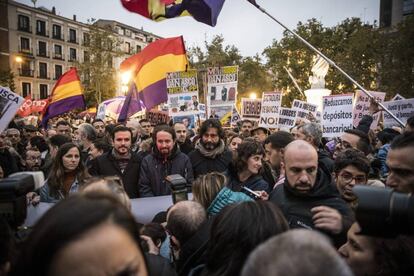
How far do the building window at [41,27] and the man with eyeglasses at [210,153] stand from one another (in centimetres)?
6183

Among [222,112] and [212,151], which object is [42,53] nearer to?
[222,112]

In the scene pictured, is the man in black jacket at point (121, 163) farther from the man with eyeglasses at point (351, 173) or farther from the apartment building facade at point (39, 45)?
the apartment building facade at point (39, 45)

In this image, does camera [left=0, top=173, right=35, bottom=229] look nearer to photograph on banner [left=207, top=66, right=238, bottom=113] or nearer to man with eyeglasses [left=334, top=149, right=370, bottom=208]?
man with eyeglasses [left=334, top=149, right=370, bottom=208]

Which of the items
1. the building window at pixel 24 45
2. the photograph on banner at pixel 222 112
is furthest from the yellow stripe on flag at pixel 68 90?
the building window at pixel 24 45

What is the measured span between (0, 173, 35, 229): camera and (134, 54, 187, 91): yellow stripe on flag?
5960 millimetres

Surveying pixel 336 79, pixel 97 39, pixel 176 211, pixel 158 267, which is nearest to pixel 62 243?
pixel 158 267

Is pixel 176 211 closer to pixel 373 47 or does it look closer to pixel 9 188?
pixel 9 188

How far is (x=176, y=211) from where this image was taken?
2264 millimetres

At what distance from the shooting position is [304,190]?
2.64m

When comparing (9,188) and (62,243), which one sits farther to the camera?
(9,188)

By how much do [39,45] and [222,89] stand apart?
60.4 m

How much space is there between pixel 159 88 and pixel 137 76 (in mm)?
568

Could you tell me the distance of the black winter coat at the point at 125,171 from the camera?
4469mm

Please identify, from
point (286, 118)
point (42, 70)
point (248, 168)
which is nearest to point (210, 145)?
point (248, 168)
